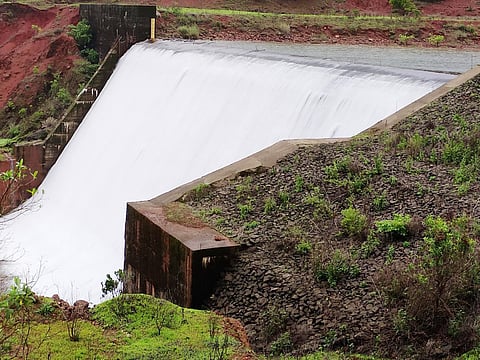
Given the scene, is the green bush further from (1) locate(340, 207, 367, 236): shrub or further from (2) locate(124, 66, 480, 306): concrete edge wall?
(1) locate(340, 207, 367, 236): shrub

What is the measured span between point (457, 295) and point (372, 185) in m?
2.95

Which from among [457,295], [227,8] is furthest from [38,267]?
[227,8]

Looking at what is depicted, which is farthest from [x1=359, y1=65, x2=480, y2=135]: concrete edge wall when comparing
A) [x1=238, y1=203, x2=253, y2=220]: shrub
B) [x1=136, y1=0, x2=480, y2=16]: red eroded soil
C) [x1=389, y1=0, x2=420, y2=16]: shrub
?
[x1=389, y1=0, x2=420, y2=16]: shrub

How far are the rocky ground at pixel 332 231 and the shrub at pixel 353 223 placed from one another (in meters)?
0.09

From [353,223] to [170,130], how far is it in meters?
8.82

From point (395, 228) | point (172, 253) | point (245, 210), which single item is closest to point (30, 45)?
point (245, 210)

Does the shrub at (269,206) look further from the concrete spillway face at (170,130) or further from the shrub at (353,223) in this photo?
the concrete spillway face at (170,130)

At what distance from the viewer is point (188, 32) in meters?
24.6

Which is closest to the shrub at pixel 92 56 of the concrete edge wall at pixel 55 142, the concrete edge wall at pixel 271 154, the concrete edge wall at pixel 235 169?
the concrete edge wall at pixel 55 142

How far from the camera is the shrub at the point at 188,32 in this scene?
24.5m

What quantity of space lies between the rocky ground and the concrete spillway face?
163 centimetres

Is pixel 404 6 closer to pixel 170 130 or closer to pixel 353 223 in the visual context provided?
pixel 170 130

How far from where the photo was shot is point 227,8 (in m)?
33.8

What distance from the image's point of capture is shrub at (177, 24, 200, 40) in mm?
24516
